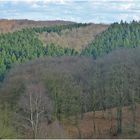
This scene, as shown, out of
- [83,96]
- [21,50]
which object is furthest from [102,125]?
[21,50]

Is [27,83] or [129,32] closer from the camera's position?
[27,83]

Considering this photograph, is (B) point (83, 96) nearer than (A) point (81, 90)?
Yes

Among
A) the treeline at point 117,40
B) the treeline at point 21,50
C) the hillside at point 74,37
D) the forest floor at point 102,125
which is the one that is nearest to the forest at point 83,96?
the forest floor at point 102,125

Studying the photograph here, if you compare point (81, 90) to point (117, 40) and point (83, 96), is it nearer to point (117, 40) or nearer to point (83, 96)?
point (83, 96)

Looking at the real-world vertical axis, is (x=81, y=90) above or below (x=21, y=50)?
above

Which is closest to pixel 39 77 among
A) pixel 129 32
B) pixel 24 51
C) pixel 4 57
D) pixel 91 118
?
pixel 91 118

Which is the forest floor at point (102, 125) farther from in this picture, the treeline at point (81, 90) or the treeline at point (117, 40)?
the treeline at point (117, 40)

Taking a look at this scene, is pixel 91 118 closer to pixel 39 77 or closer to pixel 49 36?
pixel 39 77
